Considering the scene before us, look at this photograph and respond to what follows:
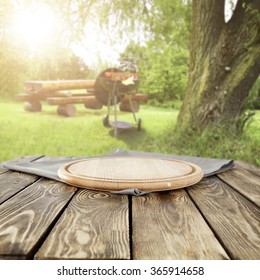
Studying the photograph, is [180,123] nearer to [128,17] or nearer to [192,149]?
[192,149]

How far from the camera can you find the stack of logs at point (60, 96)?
13.4ft

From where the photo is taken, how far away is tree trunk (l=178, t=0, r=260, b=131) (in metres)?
3.00

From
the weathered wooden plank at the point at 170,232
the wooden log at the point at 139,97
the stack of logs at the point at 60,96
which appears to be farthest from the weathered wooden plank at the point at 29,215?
the wooden log at the point at 139,97

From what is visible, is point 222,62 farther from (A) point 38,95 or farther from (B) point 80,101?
(A) point 38,95

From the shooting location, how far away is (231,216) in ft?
2.47

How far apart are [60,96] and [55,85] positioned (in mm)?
136

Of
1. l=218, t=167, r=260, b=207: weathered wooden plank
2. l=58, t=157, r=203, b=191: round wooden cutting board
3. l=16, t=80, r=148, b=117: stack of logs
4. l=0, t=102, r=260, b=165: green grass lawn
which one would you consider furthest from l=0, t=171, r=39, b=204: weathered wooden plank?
l=16, t=80, r=148, b=117: stack of logs

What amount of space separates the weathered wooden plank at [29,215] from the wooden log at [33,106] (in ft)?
10.4

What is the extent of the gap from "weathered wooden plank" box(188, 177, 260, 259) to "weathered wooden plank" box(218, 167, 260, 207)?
0.9 inches

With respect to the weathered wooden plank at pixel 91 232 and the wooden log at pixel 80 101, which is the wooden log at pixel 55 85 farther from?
the weathered wooden plank at pixel 91 232

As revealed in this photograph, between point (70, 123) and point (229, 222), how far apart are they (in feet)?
11.4

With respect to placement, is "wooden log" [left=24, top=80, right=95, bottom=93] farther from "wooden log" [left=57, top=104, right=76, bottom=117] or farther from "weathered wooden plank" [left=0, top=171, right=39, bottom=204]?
"weathered wooden plank" [left=0, top=171, right=39, bottom=204]

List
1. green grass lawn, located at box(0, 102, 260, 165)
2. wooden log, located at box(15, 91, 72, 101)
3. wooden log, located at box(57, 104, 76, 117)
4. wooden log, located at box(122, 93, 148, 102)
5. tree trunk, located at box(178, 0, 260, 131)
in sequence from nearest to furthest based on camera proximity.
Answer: tree trunk, located at box(178, 0, 260, 131) → green grass lawn, located at box(0, 102, 260, 165) → wooden log, located at box(15, 91, 72, 101) → wooden log, located at box(57, 104, 76, 117) → wooden log, located at box(122, 93, 148, 102)

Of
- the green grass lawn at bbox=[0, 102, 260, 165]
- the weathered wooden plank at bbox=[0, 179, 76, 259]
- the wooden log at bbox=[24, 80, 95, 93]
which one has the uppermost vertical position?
the weathered wooden plank at bbox=[0, 179, 76, 259]
